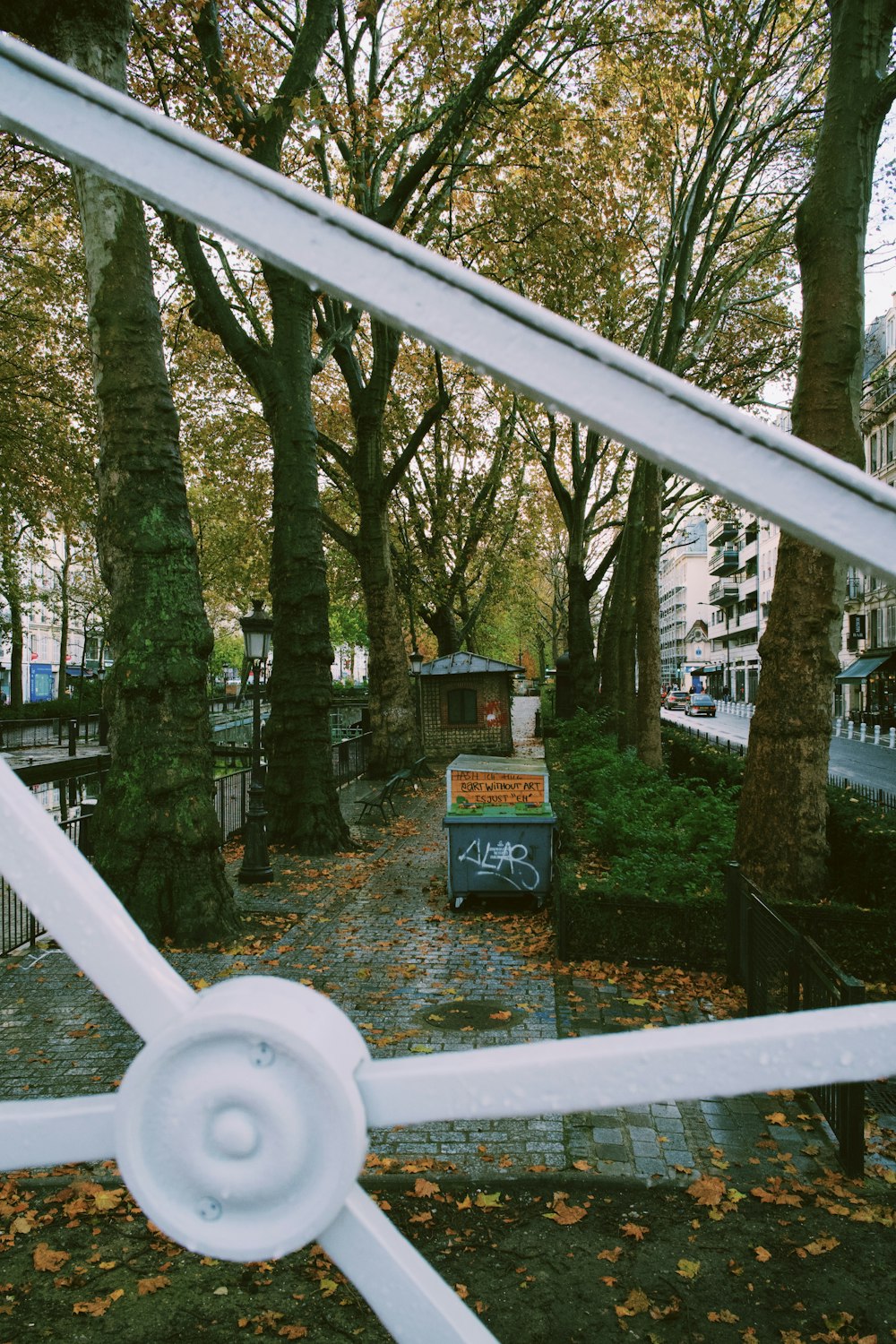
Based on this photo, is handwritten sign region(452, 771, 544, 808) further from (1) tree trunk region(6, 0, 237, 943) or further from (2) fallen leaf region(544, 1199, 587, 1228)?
(2) fallen leaf region(544, 1199, 587, 1228)

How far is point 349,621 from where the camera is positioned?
69438 millimetres

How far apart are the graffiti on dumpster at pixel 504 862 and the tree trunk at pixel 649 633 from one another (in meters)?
8.18

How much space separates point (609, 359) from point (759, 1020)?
2.59 feet

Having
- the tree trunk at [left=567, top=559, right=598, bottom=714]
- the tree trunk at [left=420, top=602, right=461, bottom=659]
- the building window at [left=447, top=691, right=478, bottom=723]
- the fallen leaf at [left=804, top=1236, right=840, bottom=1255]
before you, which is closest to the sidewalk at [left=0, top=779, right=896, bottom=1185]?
the fallen leaf at [left=804, top=1236, right=840, bottom=1255]

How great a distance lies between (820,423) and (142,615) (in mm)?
6613

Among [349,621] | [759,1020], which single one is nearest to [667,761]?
[759,1020]

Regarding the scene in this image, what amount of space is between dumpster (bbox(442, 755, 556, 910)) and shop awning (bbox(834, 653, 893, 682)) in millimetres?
41422

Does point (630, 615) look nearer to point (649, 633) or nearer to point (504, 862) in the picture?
point (649, 633)

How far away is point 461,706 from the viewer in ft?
101

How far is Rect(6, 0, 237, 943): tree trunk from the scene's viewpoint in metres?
8.82

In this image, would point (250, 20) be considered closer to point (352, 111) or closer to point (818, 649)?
point (352, 111)

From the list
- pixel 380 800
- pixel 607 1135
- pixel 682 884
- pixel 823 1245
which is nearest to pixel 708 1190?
pixel 823 1245

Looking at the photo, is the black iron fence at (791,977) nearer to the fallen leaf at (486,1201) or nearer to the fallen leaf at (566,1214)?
the fallen leaf at (566,1214)

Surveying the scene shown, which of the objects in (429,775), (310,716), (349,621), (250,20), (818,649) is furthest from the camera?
(349,621)
